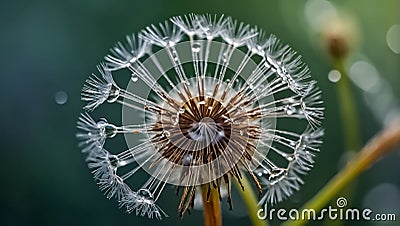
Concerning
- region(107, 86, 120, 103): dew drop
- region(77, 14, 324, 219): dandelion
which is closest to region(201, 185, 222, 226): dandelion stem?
region(77, 14, 324, 219): dandelion

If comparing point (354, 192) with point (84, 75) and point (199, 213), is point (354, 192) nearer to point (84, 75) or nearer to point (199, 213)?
point (199, 213)

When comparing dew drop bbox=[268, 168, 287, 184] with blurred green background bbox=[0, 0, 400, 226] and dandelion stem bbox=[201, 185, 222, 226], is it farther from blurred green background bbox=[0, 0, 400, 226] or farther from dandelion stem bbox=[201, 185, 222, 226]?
blurred green background bbox=[0, 0, 400, 226]

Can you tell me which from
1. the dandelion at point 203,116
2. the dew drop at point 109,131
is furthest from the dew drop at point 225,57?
the dew drop at point 109,131

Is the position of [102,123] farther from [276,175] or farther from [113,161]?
[276,175]

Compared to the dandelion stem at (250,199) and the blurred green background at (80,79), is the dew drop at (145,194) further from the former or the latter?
the blurred green background at (80,79)

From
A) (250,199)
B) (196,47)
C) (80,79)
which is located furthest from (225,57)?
A: (80,79)

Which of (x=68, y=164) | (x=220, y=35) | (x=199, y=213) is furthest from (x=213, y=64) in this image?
(x=68, y=164)
